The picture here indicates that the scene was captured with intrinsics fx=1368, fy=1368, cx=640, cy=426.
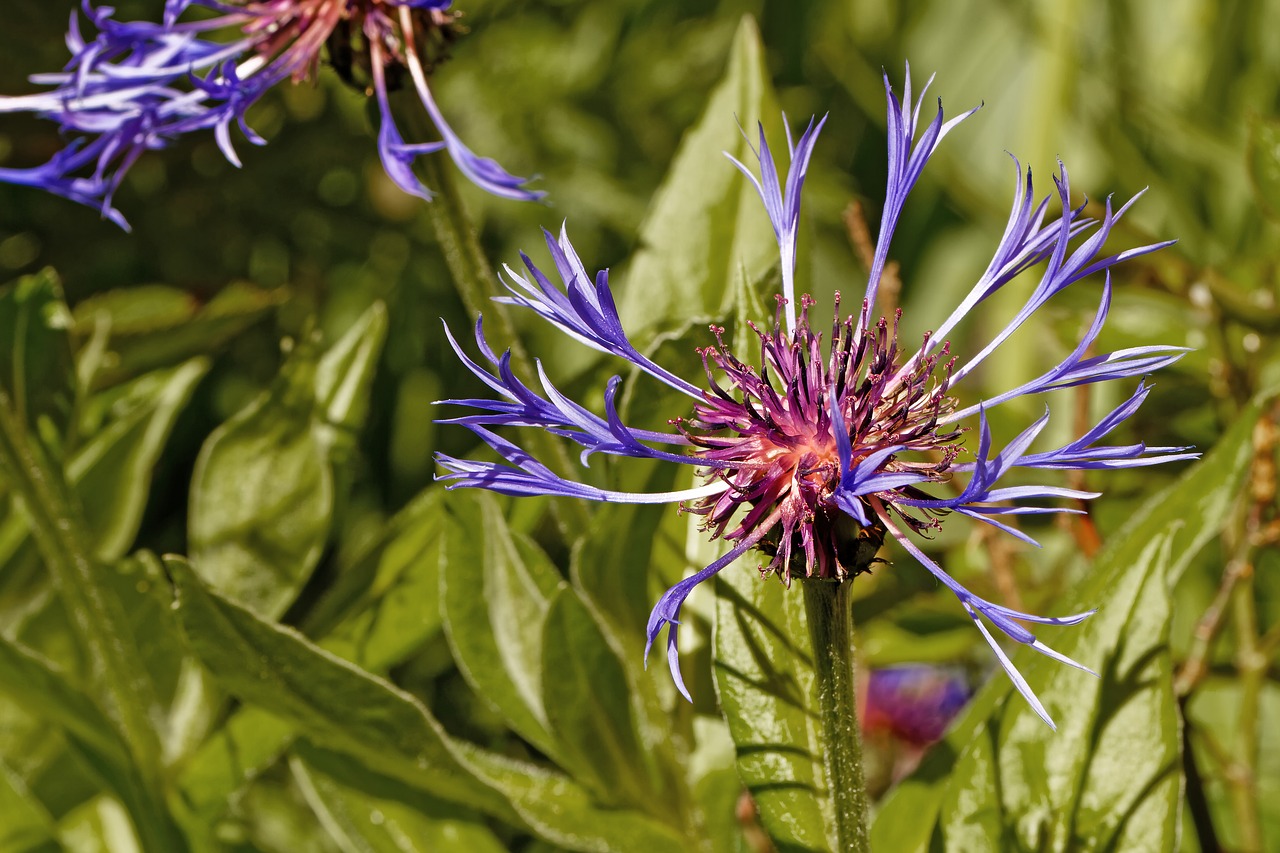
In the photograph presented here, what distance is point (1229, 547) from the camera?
24.0 inches

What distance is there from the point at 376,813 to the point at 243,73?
0.96ft

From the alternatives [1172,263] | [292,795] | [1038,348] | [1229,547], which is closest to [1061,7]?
[1038,348]

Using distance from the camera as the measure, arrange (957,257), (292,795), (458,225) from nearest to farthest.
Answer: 1. (458,225)
2. (292,795)
3. (957,257)

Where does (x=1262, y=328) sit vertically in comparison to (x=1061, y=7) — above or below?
below

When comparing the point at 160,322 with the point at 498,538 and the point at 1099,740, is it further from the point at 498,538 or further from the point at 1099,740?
the point at 1099,740

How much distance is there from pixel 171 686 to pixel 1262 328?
494 millimetres

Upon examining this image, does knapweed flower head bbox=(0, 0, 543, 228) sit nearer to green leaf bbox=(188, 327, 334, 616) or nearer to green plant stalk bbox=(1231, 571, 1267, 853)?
green leaf bbox=(188, 327, 334, 616)

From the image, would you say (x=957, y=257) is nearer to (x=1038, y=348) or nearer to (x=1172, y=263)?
(x=1038, y=348)

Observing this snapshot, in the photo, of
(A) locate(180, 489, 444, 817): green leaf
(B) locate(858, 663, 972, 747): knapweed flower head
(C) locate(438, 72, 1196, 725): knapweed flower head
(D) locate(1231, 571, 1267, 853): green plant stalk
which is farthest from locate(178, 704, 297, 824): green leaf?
(B) locate(858, 663, 972, 747): knapweed flower head

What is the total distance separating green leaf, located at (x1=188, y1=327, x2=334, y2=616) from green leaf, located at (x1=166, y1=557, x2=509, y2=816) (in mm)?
119

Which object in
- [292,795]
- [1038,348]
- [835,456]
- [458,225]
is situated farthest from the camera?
A: [1038,348]

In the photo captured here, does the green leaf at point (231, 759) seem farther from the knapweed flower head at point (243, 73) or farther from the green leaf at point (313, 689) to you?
the knapweed flower head at point (243, 73)

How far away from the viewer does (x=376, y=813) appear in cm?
52

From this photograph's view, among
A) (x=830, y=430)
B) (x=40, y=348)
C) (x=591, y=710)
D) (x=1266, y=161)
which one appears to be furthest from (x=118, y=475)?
(x=1266, y=161)
